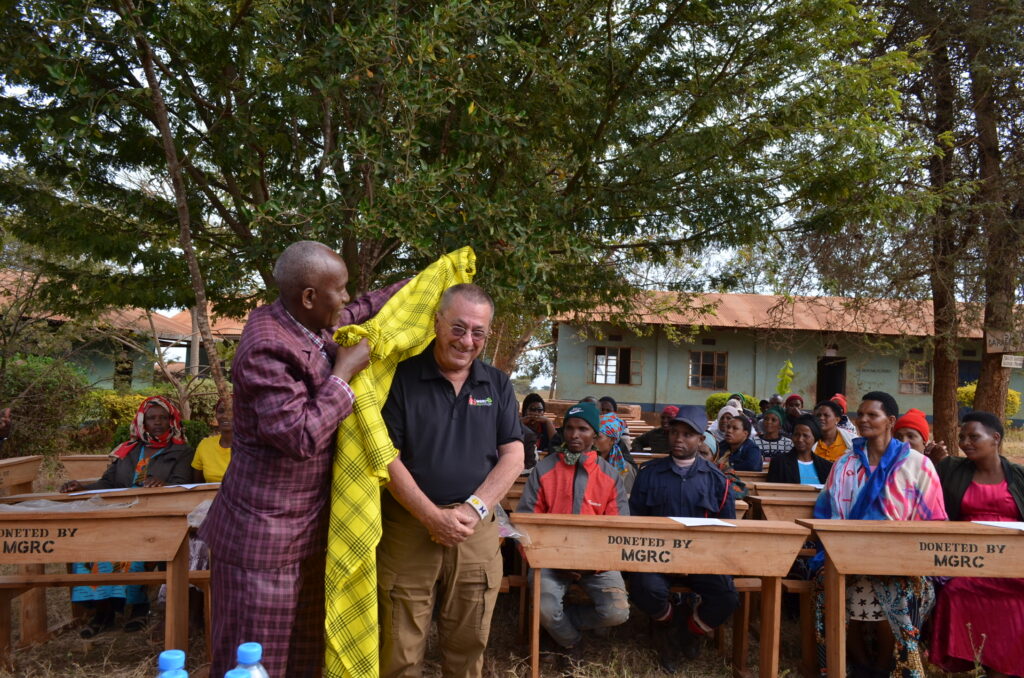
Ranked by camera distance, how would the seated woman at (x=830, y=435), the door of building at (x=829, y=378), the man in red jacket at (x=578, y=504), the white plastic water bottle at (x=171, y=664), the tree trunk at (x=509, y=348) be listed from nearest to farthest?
the white plastic water bottle at (x=171, y=664), the man in red jacket at (x=578, y=504), the seated woman at (x=830, y=435), the tree trunk at (x=509, y=348), the door of building at (x=829, y=378)

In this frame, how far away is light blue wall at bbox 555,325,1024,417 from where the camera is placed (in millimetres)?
22859

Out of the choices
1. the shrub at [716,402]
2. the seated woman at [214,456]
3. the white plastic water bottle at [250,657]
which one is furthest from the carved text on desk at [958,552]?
the shrub at [716,402]

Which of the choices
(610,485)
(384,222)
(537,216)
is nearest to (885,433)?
(610,485)

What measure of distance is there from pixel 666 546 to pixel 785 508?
5.22ft

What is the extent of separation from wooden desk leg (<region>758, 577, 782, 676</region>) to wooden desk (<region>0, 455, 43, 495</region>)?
5401 mm

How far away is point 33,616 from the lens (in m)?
4.69

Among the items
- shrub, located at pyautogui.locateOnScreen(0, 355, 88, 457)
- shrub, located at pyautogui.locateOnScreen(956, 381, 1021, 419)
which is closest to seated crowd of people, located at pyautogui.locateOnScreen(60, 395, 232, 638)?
shrub, located at pyautogui.locateOnScreen(0, 355, 88, 457)

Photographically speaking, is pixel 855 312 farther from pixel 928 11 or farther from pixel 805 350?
pixel 805 350

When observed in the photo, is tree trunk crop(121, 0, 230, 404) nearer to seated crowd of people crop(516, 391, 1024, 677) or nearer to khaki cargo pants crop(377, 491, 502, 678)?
seated crowd of people crop(516, 391, 1024, 677)

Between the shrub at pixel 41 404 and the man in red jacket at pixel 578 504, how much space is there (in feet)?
29.5

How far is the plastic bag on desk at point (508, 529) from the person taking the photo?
136 inches

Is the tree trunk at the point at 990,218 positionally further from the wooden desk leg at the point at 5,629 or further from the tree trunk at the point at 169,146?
the wooden desk leg at the point at 5,629

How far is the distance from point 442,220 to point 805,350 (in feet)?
68.8

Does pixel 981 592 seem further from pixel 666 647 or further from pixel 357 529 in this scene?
pixel 357 529
